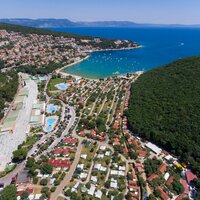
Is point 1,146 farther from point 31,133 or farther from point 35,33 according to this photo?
point 35,33

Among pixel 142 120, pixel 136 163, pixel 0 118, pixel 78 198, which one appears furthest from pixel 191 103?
pixel 0 118


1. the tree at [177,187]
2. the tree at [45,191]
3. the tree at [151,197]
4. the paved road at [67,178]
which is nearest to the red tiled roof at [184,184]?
the tree at [177,187]

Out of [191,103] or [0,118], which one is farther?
[0,118]

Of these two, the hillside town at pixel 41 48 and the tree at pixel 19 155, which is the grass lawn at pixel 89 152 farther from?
the hillside town at pixel 41 48

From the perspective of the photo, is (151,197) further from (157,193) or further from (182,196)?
(182,196)

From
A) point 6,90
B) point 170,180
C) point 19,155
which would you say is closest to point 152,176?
point 170,180

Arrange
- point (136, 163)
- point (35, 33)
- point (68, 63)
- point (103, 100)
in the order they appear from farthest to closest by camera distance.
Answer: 1. point (35, 33)
2. point (68, 63)
3. point (103, 100)
4. point (136, 163)

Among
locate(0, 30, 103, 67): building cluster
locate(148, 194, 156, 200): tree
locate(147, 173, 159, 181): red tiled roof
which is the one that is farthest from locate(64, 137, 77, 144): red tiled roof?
locate(0, 30, 103, 67): building cluster

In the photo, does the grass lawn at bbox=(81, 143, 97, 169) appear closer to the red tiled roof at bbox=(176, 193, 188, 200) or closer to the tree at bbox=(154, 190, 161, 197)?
the tree at bbox=(154, 190, 161, 197)
